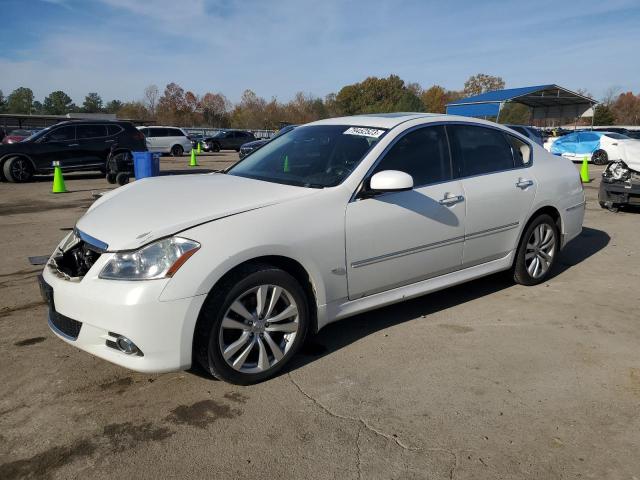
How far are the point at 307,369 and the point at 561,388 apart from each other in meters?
1.59

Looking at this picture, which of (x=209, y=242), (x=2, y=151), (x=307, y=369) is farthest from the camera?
(x=2, y=151)

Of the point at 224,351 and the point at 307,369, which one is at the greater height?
the point at 224,351

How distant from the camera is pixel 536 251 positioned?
520cm

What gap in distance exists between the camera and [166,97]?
83750 millimetres

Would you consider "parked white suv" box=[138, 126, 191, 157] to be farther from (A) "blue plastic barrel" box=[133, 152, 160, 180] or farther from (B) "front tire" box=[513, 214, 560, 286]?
(B) "front tire" box=[513, 214, 560, 286]

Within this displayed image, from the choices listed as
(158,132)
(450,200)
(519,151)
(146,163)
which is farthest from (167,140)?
(450,200)

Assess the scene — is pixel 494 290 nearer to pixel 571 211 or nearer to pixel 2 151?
pixel 571 211

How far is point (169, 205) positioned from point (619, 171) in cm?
867

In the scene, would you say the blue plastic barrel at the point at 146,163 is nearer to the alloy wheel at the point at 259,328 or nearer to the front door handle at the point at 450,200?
the front door handle at the point at 450,200

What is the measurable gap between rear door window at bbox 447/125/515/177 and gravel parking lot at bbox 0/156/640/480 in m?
1.22

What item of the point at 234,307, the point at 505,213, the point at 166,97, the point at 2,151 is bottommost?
the point at 234,307

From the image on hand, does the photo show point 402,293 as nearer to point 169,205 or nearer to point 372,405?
point 372,405

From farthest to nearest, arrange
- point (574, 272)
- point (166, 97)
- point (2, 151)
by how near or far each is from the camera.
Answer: point (166, 97) < point (2, 151) < point (574, 272)

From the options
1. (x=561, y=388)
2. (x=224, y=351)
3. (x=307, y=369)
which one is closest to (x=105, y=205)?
(x=224, y=351)
